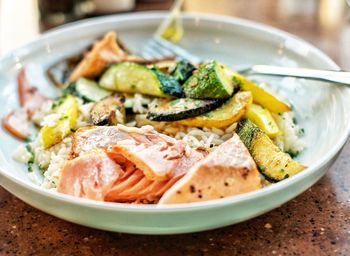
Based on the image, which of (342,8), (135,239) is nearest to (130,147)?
(135,239)

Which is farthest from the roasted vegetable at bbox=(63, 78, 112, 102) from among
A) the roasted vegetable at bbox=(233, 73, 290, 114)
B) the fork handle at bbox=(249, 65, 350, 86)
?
the fork handle at bbox=(249, 65, 350, 86)

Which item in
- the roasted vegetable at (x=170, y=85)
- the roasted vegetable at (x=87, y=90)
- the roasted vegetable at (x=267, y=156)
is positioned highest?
the roasted vegetable at (x=170, y=85)

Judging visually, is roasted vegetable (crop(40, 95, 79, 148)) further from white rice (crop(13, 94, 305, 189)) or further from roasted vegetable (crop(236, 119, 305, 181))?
roasted vegetable (crop(236, 119, 305, 181))

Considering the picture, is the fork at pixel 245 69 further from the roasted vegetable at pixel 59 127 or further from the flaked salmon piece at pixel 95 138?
the flaked salmon piece at pixel 95 138

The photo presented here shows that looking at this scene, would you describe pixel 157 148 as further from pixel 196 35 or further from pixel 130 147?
pixel 196 35

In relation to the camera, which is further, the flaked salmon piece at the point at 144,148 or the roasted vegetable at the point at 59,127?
the roasted vegetable at the point at 59,127

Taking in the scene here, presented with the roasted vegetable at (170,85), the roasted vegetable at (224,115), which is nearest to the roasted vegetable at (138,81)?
the roasted vegetable at (170,85)

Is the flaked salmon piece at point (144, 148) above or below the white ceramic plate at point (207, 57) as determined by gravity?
above
